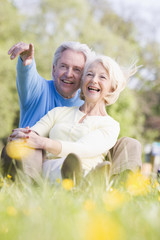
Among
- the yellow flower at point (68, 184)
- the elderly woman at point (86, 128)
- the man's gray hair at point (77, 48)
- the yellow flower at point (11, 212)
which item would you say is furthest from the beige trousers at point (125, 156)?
the yellow flower at point (11, 212)

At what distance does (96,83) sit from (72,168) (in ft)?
2.94

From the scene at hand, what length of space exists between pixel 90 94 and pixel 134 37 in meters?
29.0

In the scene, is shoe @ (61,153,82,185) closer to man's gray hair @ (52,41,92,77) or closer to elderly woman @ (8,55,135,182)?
elderly woman @ (8,55,135,182)

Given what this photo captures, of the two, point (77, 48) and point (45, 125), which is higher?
point (77, 48)

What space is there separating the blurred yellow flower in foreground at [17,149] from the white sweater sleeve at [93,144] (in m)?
0.26

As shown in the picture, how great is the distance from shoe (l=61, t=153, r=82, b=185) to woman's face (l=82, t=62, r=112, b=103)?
80 centimetres

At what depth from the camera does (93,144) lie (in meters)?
2.67

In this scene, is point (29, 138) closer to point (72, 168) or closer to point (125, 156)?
point (72, 168)

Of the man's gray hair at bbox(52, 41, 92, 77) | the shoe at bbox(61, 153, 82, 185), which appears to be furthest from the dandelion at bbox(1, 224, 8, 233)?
the man's gray hair at bbox(52, 41, 92, 77)

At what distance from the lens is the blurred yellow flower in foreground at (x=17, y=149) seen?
2.43 meters

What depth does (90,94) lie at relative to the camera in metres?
2.95

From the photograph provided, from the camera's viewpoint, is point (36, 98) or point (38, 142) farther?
point (36, 98)

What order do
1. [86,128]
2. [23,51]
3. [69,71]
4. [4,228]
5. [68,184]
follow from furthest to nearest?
[69,71] → [23,51] → [86,128] → [68,184] → [4,228]

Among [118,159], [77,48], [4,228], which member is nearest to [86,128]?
[118,159]
